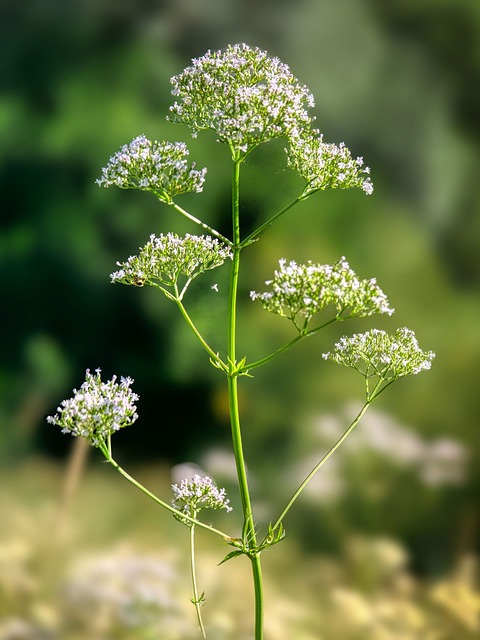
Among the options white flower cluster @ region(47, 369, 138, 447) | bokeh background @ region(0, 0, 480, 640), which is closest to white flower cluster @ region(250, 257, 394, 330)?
white flower cluster @ region(47, 369, 138, 447)

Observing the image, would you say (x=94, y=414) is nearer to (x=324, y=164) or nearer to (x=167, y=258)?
(x=167, y=258)

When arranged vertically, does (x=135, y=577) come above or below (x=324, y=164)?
below

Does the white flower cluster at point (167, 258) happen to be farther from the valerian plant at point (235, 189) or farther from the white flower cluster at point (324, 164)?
the white flower cluster at point (324, 164)

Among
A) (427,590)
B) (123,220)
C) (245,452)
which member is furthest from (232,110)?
(427,590)

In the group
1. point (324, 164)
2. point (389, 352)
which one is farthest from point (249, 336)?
point (324, 164)

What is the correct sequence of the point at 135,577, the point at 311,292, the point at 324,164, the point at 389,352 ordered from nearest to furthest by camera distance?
1. the point at 311,292
2. the point at 324,164
3. the point at 389,352
4. the point at 135,577

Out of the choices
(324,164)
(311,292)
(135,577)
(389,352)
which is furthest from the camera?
(135,577)

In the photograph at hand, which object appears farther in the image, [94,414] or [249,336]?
[249,336]
